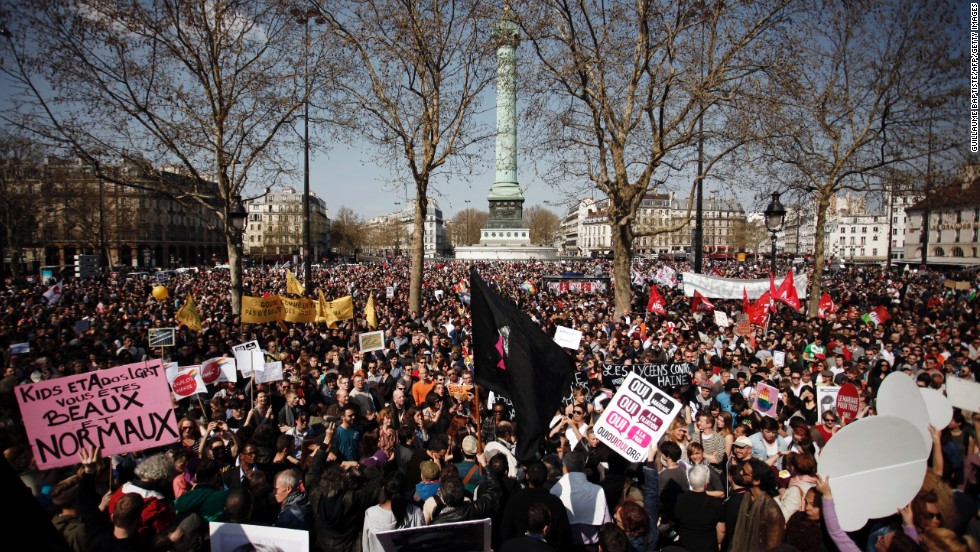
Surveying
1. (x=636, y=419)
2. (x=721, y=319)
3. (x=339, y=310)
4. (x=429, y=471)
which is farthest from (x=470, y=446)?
(x=721, y=319)

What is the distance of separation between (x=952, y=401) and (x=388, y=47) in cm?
1423

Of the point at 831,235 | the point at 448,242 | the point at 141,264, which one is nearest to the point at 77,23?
the point at 141,264

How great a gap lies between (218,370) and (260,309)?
3.94m

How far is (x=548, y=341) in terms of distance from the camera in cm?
537

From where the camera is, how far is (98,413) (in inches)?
185

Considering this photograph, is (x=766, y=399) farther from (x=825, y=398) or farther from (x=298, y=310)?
(x=298, y=310)

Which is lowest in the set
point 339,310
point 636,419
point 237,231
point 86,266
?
point 339,310

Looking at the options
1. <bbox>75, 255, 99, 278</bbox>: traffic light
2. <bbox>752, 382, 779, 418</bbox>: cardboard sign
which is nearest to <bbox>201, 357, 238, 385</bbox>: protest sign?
<bbox>752, 382, 779, 418</bbox>: cardboard sign

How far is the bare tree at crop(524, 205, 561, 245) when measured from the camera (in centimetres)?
14904

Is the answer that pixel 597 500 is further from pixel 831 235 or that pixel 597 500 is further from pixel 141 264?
pixel 831 235

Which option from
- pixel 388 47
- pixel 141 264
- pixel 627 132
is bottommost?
pixel 141 264

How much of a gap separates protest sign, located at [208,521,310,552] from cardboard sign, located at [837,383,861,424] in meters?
6.14

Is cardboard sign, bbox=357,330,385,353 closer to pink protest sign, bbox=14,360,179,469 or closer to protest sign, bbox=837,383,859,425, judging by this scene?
pink protest sign, bbox=14,360,179,469

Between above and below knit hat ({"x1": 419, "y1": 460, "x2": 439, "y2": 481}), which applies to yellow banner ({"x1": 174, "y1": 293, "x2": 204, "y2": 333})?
above
